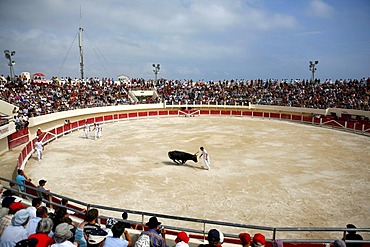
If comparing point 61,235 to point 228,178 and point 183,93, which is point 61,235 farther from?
point 183,93

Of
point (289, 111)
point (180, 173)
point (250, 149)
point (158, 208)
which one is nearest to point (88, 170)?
point (180, 173)

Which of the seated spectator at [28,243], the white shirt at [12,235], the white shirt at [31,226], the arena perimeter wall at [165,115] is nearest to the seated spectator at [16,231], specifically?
the white shirt at [12,235]

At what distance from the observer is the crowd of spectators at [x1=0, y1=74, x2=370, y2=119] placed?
91.4ft

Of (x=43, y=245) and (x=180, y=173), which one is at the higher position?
(x=43, y=245)

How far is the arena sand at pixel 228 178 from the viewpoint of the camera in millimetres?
8859

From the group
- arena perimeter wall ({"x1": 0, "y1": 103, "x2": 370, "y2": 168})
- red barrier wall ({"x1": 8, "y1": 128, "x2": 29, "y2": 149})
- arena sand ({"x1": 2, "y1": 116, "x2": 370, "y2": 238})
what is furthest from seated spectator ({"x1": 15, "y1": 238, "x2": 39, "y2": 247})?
red barrier wall ({"x1": 8, "y1": 128, "x2": 29, "y2": 149})

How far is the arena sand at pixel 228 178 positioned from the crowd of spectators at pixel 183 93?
980 centimetres

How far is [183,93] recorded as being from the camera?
43.6 metres

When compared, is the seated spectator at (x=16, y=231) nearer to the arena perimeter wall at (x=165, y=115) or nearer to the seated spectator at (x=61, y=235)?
the seated spectator at (x=61, y=235)

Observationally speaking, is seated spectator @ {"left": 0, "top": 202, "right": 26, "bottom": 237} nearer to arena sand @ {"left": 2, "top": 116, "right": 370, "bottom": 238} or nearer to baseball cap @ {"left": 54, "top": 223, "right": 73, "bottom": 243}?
baseball cap @ {"left": 54, "top": 223, "right": 73, "bottom": 243}

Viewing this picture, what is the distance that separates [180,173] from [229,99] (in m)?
30.3

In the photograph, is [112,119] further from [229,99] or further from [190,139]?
[229,99]

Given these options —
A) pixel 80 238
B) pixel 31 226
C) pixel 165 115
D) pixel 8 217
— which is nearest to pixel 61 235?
pixel 80 238

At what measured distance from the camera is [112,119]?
105 feet
